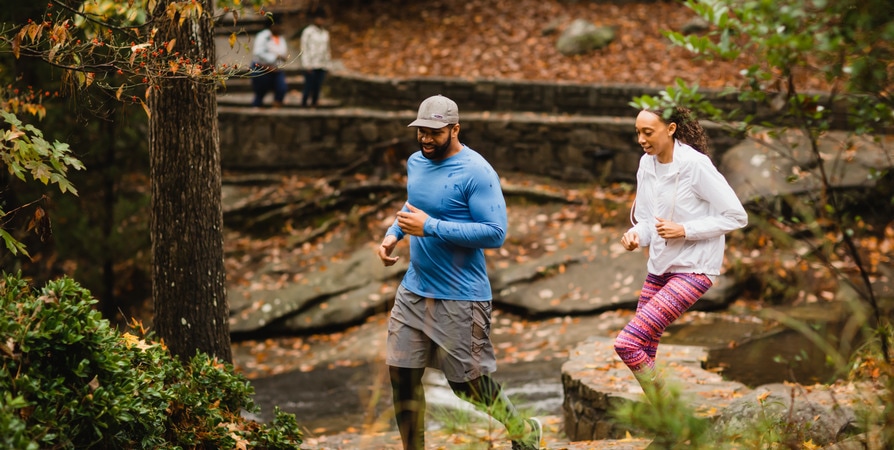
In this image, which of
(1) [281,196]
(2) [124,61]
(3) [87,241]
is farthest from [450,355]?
(1) [281,196]

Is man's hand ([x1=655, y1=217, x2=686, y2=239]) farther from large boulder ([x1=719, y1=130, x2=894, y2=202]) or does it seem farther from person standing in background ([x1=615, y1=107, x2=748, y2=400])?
large boulder ([x1=719, y1=130, x2=894, y2=202])

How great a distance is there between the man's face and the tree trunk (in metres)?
1.55

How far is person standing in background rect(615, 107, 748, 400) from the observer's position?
4.55 metres

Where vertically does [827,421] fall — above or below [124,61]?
below

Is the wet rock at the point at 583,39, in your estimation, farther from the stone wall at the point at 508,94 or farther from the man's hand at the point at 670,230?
the man's hand at the point at 670,230

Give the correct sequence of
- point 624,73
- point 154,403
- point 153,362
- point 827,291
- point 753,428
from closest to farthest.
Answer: point 753,428
point 154,403
point 153,362
point 827,291
point 624,73

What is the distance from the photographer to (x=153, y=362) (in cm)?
429

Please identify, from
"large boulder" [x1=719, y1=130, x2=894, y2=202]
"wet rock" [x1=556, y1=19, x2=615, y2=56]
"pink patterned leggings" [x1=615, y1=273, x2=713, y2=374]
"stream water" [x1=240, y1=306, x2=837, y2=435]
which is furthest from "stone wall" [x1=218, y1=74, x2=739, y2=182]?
"pink patterned leggings" [x1=615, y1=273, x2=713, y2=374]

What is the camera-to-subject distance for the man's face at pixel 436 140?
4438 mm

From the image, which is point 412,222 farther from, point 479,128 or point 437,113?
point 479,128

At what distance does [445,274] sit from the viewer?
14.8 feet

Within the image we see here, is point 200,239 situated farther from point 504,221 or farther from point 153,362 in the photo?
point 504,221

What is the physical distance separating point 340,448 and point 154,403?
2.16m

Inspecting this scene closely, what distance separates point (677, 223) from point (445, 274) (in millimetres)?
1260
